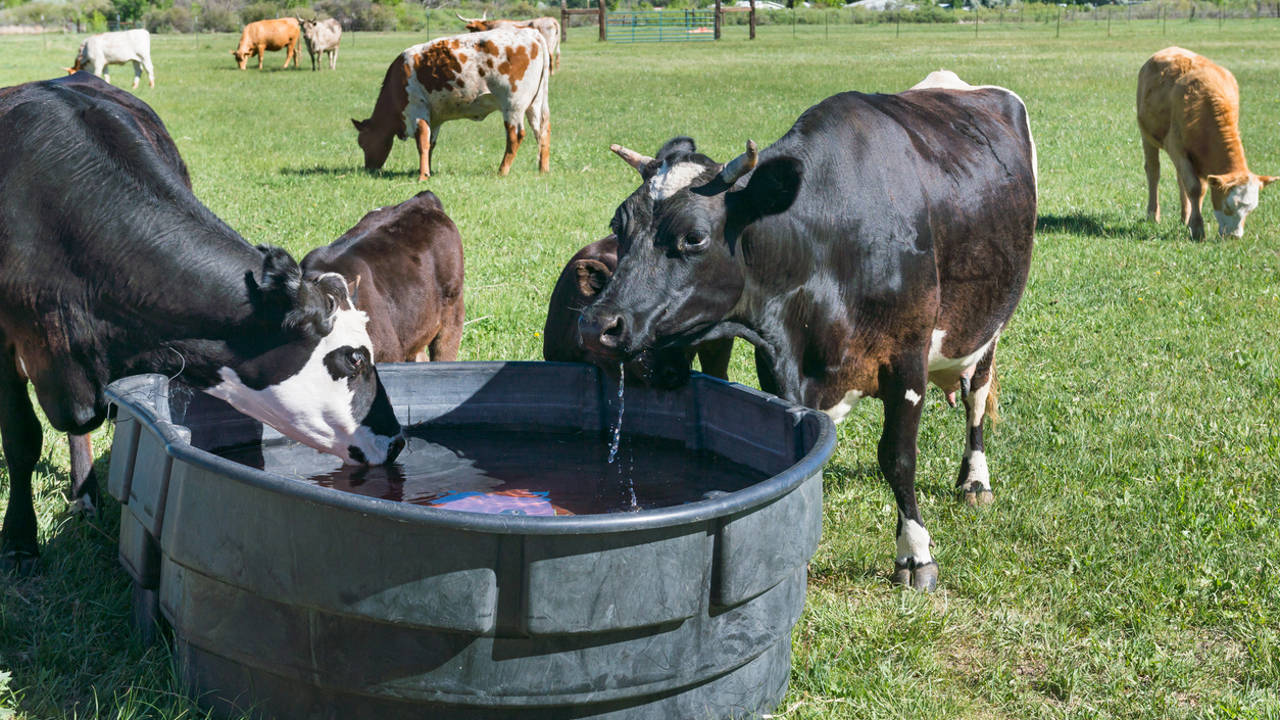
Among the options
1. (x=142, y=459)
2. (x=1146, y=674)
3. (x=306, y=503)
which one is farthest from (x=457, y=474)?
(x=1146, y=674)

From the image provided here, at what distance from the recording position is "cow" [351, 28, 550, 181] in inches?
609

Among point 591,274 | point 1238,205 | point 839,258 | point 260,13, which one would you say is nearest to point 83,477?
point 591,274

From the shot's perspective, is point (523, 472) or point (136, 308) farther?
point (523, 472)

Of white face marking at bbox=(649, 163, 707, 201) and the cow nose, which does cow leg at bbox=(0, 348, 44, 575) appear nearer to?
the cow nose

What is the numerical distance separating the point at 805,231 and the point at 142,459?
2.12 meters

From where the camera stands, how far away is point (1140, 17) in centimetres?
7950

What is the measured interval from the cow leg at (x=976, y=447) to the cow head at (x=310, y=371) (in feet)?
8.18

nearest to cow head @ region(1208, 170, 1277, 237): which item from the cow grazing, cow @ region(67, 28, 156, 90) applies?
the cow grazing

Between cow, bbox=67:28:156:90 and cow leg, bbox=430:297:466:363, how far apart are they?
2761 centimetres

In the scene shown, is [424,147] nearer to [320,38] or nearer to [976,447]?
[976,447]

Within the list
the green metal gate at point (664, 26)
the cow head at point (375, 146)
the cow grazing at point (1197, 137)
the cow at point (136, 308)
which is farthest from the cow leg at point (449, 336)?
the green metal gate at point (664, 26)

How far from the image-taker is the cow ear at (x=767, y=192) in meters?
3.72

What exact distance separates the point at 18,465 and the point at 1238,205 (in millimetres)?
10760

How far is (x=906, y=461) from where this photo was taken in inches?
171
